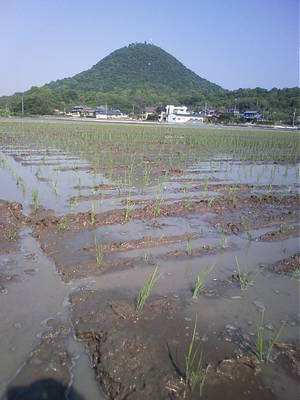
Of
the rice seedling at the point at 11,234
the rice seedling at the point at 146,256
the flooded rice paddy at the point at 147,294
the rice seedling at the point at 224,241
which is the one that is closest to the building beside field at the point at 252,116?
the flooded rice paddy at the point at 147,294

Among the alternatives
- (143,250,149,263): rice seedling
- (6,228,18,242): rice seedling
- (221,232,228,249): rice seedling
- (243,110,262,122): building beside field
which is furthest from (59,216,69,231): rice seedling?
(243,110,262,122): building beside field

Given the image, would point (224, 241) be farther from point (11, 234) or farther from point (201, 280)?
point (11, 234)

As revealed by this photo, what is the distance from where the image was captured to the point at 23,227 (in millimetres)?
4805

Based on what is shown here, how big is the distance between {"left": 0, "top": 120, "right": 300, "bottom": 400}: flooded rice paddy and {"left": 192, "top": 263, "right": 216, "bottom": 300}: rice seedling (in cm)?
2

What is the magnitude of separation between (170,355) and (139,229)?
2649mm

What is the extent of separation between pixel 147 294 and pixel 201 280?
68 centimetres

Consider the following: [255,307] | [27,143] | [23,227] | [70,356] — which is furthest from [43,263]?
[27,143]

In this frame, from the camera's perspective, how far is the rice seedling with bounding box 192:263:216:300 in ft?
10.6

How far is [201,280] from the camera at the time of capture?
341 cm

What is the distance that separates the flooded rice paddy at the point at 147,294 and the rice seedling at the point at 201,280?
2 centimetres

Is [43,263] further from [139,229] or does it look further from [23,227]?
[139,229]

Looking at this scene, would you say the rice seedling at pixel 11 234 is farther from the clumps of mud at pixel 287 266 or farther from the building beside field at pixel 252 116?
the building beside field at pixel 252 116

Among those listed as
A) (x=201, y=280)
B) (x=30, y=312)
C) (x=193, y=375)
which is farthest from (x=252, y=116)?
(x=193, y=375)

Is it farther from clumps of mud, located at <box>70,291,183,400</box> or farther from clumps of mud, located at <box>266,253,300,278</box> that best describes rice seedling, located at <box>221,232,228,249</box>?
clumps of mud, located at <box>70,291,183,400</box>
